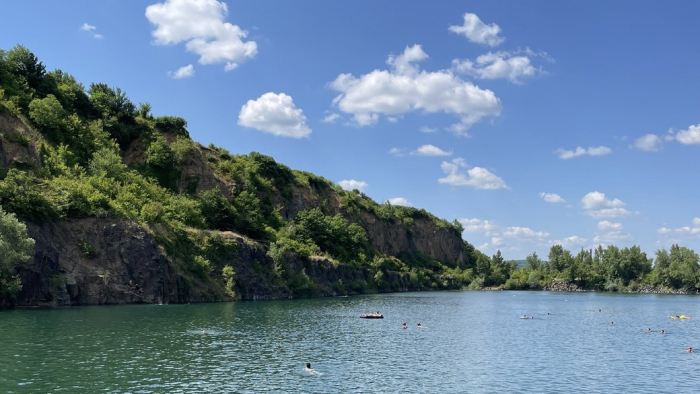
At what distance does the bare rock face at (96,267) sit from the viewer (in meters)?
86.2

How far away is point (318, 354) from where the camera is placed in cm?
5509

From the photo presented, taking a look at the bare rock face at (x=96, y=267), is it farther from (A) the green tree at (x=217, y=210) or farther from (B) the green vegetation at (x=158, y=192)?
(A) the green tree at (x=217, y=210)

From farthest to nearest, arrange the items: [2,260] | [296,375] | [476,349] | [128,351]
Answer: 1. [2,260]
2. [476,349]
3. [128,351]
4. [296,375]

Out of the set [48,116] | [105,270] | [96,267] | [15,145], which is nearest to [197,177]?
[48,116]

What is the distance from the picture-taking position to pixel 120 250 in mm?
100062

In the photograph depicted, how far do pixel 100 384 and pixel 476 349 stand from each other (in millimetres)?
39221

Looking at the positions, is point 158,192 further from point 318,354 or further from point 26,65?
point 318,354

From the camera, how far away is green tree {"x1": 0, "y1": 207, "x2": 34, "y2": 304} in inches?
2970

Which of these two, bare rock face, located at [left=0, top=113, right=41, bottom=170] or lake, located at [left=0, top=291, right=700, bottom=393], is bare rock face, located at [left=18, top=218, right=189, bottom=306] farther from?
bare rock face, located at [left=0, top=113, right=41, bottom=170]

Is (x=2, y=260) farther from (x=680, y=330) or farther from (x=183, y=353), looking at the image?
(x=680, y=330)

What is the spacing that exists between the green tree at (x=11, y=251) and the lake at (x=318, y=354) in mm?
4024

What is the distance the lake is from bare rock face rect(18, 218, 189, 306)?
704 centimetres

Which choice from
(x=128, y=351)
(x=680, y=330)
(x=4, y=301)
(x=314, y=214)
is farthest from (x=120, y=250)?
(x=680, y=330)

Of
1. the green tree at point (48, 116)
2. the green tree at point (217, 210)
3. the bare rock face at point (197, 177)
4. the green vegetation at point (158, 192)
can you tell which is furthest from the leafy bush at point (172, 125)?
the green tree at point (48, 116)
